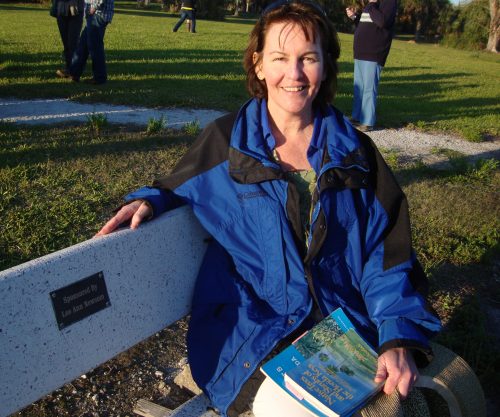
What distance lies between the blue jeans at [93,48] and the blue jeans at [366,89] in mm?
4110

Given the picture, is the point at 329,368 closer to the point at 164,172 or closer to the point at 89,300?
the point at 89,300

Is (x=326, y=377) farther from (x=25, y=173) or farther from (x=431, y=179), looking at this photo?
(x=431, y=179)

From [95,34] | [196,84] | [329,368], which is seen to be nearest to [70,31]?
[95,34]

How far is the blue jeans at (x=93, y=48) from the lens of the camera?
332 inches

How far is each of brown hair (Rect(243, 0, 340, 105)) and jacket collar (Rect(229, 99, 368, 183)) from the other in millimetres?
132

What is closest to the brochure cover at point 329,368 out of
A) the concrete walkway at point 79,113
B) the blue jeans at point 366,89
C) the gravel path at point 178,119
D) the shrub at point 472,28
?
the gravel path at point 178,119

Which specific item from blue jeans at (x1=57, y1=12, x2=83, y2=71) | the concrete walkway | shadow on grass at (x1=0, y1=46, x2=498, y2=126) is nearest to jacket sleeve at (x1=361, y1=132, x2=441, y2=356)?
the concrete walkway

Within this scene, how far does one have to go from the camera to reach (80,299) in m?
1.82

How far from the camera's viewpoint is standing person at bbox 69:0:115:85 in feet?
27.5

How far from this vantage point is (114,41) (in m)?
16.3

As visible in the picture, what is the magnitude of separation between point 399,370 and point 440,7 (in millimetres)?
63506

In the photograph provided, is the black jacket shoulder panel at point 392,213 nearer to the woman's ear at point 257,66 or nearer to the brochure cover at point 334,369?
the brochure cover at point 334,369

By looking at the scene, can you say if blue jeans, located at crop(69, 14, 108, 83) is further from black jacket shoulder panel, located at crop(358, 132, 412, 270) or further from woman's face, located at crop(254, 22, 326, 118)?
black jacket shoulder panel, located at crop(358, 132, 412, 270)

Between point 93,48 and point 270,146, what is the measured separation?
713 centimetres
